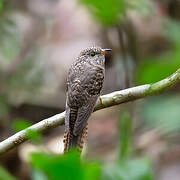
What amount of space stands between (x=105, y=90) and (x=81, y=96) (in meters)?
4.10

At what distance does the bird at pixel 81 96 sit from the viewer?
371 cm

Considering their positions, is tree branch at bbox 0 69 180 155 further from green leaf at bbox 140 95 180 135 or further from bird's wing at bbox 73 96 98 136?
green leaf at bbox 140 95 180 135

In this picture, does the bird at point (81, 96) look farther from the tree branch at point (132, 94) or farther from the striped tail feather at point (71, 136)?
the tree branch at point (132, 94)

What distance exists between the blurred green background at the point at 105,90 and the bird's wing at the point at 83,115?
254 mm

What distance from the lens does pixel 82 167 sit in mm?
2473

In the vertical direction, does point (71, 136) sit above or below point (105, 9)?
below

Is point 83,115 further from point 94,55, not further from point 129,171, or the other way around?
point 94,55

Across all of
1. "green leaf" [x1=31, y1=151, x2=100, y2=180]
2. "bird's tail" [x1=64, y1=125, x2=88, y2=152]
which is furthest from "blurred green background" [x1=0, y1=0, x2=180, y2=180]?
"bird's tail" [x1=64, y1=125, x2=88, y2=152]

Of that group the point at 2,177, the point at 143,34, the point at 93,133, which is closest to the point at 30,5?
the point at 143,34

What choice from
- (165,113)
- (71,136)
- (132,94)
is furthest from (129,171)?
(165,113)

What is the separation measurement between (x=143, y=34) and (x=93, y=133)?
1.70 metres

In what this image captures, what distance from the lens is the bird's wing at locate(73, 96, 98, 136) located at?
3.74 metres

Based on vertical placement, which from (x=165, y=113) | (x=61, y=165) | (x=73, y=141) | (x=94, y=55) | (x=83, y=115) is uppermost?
(x=94, y=55)

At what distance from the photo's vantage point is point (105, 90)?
8.02m
